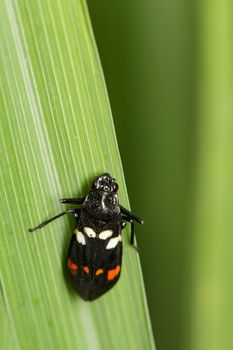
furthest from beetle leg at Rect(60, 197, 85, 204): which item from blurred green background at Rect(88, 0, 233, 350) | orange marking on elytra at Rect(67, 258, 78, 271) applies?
blurred green background at Rect(88, 0, 233, 350)

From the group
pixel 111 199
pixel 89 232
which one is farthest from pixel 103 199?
pixel 89 232

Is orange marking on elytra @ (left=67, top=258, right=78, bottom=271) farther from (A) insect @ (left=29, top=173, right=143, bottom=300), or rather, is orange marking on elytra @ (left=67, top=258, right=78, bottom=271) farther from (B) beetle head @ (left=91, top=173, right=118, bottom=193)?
(B) beetle head @ (left=91, top=173, right=118, bottom=193)

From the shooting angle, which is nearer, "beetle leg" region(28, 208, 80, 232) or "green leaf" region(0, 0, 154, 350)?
"green leaf" region(0, 0, 154, 350)

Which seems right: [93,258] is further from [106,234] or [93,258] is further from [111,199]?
[111,199]

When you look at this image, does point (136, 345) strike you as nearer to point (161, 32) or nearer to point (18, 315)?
point (18, 315)

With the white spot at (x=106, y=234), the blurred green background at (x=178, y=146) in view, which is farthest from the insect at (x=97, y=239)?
the blurred green background at (x=178, y=146)

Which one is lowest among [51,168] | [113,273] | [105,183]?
[113,273]
